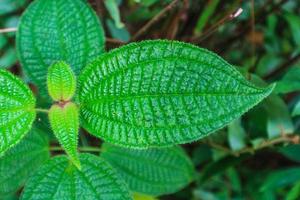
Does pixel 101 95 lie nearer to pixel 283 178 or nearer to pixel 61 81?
pixel 61 81

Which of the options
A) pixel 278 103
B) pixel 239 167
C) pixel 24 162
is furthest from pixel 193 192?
pixel 24 162

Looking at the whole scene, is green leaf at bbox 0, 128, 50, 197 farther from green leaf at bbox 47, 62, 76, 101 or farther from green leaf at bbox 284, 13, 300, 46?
green leaf at bbox 284, 13, 300, 46

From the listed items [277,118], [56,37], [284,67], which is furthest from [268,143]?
[56,37]

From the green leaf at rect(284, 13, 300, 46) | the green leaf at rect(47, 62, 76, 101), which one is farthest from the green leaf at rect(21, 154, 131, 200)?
the green leaf at rect(284, 13, 300, 46)

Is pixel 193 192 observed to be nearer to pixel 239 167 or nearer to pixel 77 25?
pixel 239 167

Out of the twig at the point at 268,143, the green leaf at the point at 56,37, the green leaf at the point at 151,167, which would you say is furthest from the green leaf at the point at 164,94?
the twig at the point at 268,143

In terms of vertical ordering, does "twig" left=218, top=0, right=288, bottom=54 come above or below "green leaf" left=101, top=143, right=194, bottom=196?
above
